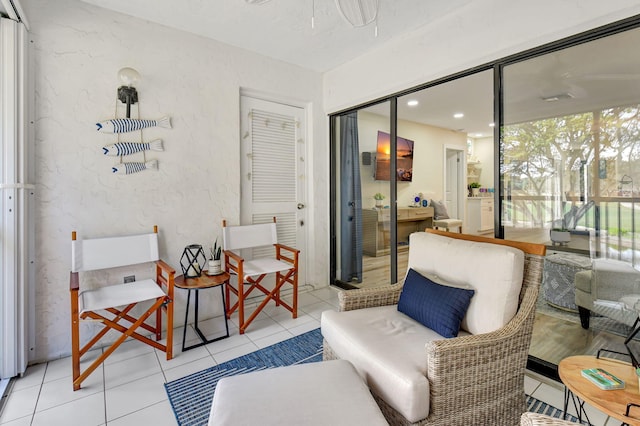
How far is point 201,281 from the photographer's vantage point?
97.2 inches

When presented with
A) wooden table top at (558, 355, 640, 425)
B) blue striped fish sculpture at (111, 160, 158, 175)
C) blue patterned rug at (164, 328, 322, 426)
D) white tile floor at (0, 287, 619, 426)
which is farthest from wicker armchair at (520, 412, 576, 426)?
blue striped fish sculpture at (111, 160, 158, 175)

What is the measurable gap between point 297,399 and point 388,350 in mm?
514

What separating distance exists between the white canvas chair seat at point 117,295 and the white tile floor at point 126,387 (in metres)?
0.49

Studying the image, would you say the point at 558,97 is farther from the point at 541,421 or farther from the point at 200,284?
the point at 200,284

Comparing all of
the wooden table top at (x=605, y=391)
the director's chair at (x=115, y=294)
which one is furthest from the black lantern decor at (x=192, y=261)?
the wooden table top at (x=605, y=391)

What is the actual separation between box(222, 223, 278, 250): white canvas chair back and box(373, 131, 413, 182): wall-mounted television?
49.7 inches

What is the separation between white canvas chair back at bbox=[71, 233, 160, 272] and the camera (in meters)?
2.22

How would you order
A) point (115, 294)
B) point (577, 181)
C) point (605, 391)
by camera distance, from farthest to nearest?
1. point (115, 294)
2. point (577, 181)
3. point (605, 391)

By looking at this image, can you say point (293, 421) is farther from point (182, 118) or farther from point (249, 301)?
point (182, 118)

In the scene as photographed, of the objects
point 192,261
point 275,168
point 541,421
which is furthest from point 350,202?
point 541,421

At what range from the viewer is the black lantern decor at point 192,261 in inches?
101

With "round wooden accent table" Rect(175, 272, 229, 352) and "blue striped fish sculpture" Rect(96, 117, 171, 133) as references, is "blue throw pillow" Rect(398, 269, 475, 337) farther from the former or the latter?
"blue striped fish sculpture" Rect(96, 117, 171, 133)

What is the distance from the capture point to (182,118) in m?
2.76

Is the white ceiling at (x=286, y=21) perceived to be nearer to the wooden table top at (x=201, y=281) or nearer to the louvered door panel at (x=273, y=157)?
the louvered door panel at (x=273, y=157)
